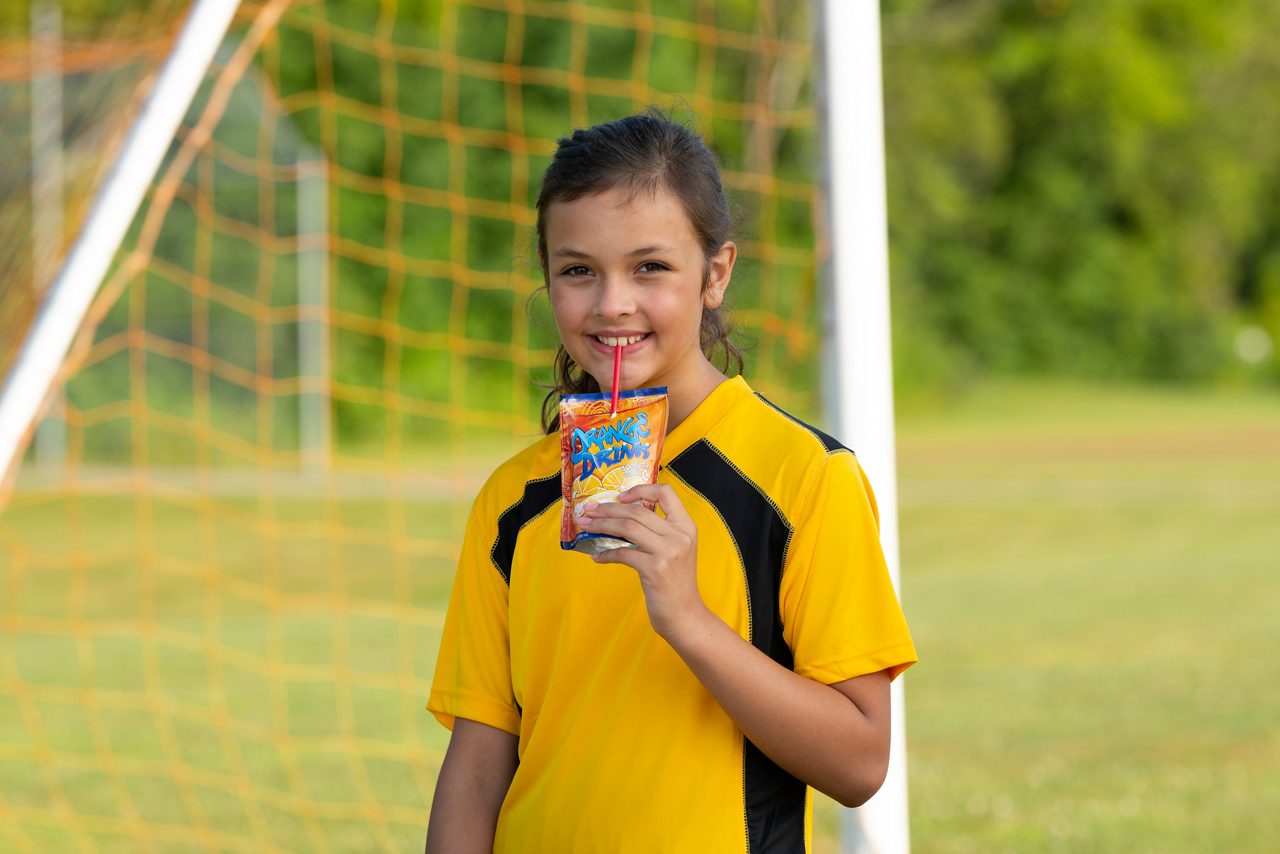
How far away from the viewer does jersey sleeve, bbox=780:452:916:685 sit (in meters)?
1.63

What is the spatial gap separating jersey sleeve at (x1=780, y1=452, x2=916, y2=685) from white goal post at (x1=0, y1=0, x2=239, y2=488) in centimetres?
164

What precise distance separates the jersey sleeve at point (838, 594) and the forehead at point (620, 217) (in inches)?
11.9

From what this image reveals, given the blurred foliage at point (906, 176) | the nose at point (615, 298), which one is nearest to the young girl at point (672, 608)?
the nose at point (615, 298)

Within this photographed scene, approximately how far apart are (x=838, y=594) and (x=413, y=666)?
6433 mm

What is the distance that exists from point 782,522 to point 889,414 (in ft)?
3.94

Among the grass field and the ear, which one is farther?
the grass field

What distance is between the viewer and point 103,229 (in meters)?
2.87

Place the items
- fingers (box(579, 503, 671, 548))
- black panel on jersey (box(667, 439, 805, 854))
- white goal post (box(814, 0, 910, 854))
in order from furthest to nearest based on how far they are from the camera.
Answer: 1. white goal post (box(814, 0, 910, 854))
2. black panel on jersey (box(667, 439, 805, 854))
3. fingers (box(579, 503, 671, 548))

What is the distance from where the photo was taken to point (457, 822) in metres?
1.79

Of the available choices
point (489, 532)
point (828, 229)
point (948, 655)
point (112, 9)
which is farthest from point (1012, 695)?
point (112, 9)

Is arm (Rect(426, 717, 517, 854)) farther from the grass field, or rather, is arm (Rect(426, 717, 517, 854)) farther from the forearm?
the grass field

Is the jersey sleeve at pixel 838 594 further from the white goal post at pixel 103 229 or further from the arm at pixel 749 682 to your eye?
the white goal post at pixel 103 229

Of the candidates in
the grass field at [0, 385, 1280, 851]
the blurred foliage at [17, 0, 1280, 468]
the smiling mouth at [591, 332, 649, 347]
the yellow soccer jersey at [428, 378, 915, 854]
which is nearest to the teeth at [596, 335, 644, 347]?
the smiling mouth at [591, 332, 649, 347]

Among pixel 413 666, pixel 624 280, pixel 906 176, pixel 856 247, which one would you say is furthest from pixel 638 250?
pixel 906 176
